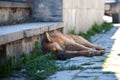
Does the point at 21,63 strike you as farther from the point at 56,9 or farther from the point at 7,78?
the point at 56,9

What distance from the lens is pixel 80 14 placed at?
11164 millimetres

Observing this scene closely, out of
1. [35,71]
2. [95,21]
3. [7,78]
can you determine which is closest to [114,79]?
[35,71]

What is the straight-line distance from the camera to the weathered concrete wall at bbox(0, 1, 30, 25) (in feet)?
22.6

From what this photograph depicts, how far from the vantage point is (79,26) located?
1109cm

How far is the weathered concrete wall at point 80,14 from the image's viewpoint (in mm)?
9218

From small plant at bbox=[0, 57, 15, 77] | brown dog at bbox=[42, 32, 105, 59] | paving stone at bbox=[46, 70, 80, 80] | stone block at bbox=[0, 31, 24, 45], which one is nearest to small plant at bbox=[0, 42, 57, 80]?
small plant at bbox=[0, 57, 15, 77]

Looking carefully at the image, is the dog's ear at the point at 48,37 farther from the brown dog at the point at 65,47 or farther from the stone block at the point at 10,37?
the stone block at the point at 10,37

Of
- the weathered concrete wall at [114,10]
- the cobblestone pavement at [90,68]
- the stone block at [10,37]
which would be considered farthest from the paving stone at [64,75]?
the weathered concrete wall at [114,10]

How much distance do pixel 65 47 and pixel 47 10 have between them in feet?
5.73

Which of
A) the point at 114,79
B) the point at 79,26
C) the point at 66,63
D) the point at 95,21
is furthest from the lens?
the point at 95,21

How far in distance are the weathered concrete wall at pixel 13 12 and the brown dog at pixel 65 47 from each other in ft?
2.70

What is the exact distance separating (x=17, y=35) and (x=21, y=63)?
0.47 meters

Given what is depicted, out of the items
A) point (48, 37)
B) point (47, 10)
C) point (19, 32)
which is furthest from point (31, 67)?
point (47, 10)

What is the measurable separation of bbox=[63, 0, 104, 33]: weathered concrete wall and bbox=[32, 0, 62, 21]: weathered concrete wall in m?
0.28
